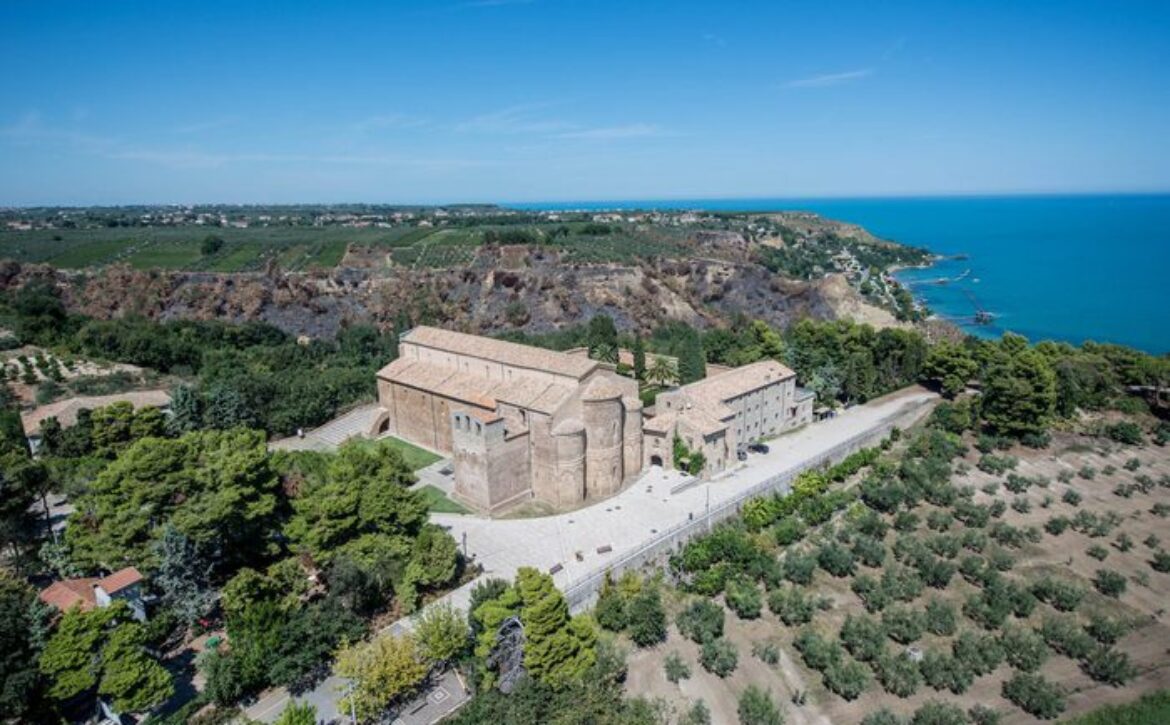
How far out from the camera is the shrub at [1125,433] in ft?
164

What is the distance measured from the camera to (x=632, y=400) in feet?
132

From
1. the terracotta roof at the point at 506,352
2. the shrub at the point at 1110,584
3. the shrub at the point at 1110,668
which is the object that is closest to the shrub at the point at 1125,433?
the shrub at the point at 1110,584

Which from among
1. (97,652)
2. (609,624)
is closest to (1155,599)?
(609,624)

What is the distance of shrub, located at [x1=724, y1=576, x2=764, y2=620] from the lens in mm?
30406

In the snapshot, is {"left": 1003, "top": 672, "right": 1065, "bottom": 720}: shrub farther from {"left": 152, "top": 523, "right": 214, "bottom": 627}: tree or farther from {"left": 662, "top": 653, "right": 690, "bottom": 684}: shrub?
{"left": 152, "top": 523, "right": 214, "bottom": 627}: tree

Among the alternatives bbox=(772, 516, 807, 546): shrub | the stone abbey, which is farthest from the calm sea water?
bbox=(772, 516, 807, 546): shrub

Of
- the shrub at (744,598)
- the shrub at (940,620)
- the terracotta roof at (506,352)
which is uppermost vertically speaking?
the terracotta roof at (506,352)

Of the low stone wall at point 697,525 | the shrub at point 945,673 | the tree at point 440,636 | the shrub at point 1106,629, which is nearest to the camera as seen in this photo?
the tree at point 440,636

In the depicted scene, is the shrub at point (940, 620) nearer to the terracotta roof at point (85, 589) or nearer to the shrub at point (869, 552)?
the shrub at point (869, 552)

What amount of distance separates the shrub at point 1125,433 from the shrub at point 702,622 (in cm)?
4257

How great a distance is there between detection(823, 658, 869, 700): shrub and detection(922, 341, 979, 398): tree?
37627 millimetres

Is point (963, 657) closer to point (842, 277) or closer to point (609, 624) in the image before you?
point (609, 624)

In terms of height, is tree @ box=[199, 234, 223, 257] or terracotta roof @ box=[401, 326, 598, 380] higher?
tree @ box=[199, 234, 223, 257]

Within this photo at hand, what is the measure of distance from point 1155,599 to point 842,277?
75311 millimetres
